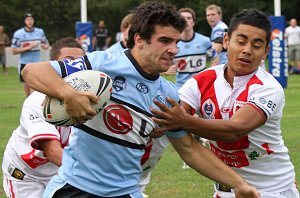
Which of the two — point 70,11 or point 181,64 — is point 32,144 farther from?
point 70,11

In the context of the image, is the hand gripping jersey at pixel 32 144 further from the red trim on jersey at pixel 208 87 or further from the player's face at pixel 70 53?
the red trim on jersey at pixel 208 87

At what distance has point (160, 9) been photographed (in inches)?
179

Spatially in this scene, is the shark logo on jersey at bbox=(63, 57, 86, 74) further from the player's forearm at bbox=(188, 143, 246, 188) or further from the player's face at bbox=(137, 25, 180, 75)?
the player's forearm at bbox=(188, 143, 246, 188)

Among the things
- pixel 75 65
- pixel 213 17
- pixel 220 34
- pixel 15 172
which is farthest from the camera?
pixel 213 17

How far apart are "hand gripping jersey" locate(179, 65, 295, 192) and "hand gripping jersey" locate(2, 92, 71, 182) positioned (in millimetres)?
959

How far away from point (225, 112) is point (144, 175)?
1836 mm

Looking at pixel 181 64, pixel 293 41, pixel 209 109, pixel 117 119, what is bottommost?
pixel 293 41

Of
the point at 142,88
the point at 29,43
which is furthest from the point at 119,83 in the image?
the point at 29,43

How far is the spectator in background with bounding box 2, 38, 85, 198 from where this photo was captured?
5.49m

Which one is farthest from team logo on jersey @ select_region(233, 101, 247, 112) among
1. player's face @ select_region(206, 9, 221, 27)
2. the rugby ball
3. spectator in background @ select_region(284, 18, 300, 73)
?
spectator in background @ select_region(284, 18, 300, 73)

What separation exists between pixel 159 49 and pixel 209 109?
871 mm

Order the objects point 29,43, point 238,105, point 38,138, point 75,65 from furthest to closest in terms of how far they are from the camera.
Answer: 1. point 29,43
2. point 38,138
3. point 238,105
4. point 75,65

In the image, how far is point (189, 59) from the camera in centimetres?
1300

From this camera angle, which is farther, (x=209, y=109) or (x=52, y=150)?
(x=52, y=150)
